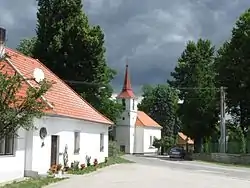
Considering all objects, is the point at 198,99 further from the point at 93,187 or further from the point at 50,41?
the point at 93,187

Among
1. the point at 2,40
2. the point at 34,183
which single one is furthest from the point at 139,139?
the point at 2,40

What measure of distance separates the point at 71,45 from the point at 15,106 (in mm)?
33756

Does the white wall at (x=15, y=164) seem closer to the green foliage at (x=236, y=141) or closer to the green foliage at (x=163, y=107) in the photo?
the green foliage at (x=236, y=141)

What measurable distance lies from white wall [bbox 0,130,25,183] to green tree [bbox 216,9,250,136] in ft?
112

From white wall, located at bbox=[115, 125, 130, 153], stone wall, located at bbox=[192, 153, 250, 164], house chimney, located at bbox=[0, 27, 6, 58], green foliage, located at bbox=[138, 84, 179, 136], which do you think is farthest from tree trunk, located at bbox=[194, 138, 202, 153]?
house chimney, located at bbox=[0, 27, 6, 58]

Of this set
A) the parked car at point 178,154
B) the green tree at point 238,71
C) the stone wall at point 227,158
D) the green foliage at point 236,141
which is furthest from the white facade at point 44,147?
the parked car at point 178,154

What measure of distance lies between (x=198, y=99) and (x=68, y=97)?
3311 cm

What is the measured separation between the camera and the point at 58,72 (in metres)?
46.1

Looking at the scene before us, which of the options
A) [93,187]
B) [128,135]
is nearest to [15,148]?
[93,187]

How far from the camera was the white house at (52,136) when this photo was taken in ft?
68.1

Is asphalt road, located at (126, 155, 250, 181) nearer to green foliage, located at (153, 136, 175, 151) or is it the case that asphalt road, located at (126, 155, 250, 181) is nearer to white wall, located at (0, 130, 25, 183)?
white wall, located at (0, 130, 25, 183)

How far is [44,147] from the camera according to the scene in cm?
2336

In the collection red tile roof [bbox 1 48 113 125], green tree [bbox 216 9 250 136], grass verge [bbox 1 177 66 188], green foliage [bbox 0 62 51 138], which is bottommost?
grass verge [bbox 1 177 66 188]

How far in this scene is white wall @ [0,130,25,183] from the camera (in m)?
19.7
